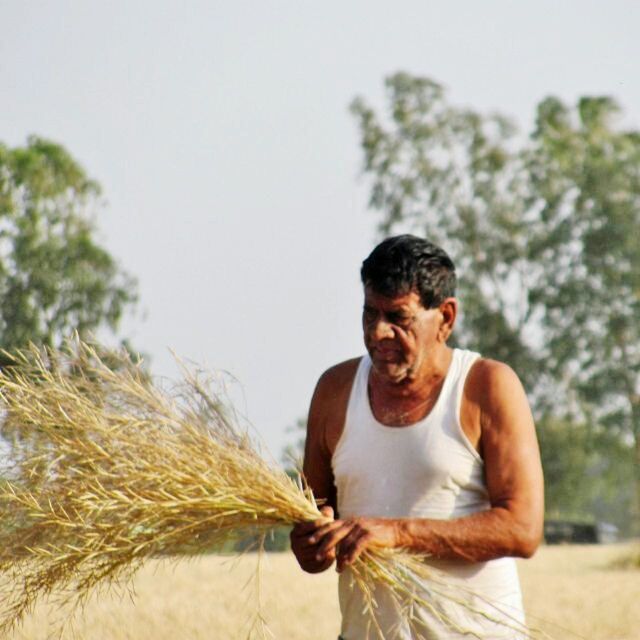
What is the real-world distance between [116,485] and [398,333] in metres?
0.84

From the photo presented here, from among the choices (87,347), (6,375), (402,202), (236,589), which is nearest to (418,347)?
(87,347)

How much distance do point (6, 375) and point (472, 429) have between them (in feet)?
4.41

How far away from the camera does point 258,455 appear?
12.1 ft

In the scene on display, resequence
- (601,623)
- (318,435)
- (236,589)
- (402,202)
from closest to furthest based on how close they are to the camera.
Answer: (318,435) < (601,623) < (236,589) < (402,202)

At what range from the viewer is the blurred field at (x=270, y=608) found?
780 cm

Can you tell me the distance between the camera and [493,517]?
3.31m

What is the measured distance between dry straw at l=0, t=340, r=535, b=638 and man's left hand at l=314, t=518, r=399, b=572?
0.14 m

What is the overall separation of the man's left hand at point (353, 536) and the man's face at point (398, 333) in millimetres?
396

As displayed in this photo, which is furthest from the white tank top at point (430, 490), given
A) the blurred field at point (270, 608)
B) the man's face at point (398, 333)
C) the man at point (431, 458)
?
the blurred field at point (270, 608)

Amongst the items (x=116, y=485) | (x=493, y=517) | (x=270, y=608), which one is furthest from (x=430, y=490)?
(x=270, y=608)

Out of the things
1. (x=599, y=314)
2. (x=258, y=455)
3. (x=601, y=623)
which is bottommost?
(x=601, y=623)

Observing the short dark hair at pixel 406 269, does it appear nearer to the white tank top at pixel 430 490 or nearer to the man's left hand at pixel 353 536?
the white tank top at pixel 430 490

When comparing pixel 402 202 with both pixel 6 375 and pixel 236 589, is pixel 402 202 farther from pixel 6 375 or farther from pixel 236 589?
pixel 6 375

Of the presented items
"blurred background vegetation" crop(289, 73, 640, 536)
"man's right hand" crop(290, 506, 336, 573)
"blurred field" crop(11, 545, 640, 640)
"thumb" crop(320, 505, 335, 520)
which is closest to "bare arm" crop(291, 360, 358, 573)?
"thumb" crop(320, 505, 335, 520)
